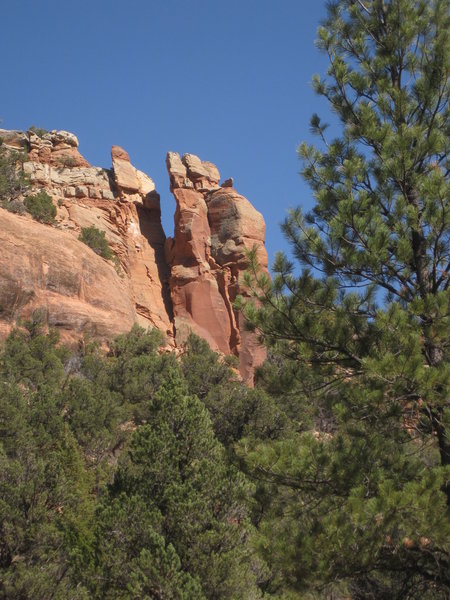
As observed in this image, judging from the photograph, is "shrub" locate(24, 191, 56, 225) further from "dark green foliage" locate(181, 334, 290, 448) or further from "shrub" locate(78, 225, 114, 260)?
"dark green foliage" locate(181, 334, 290, 448)

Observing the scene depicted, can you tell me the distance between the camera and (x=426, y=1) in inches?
375

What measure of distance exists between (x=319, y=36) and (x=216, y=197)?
36.6m

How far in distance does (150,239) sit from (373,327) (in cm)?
3967

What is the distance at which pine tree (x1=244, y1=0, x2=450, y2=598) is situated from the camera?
7.19 m

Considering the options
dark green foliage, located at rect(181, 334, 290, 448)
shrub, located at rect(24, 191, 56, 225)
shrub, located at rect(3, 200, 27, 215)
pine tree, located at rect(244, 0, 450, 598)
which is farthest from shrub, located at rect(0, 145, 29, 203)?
pine tree, located at rect(244, 0, 450, 598)

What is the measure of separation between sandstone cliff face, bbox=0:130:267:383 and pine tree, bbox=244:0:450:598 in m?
25.5

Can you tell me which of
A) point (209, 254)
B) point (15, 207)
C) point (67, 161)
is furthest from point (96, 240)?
point (67, 161)

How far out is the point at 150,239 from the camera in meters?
47.2

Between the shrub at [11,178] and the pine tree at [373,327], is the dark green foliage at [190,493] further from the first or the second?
the shrub at [11,178]

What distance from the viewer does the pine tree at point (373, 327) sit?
283 inches

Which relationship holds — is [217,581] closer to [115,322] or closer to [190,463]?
[190,463]

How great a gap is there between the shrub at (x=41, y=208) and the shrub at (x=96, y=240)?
1.99m

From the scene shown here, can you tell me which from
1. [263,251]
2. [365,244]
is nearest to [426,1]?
[365,244]

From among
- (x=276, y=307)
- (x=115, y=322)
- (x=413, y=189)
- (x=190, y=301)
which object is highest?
(x=190, y=301)
